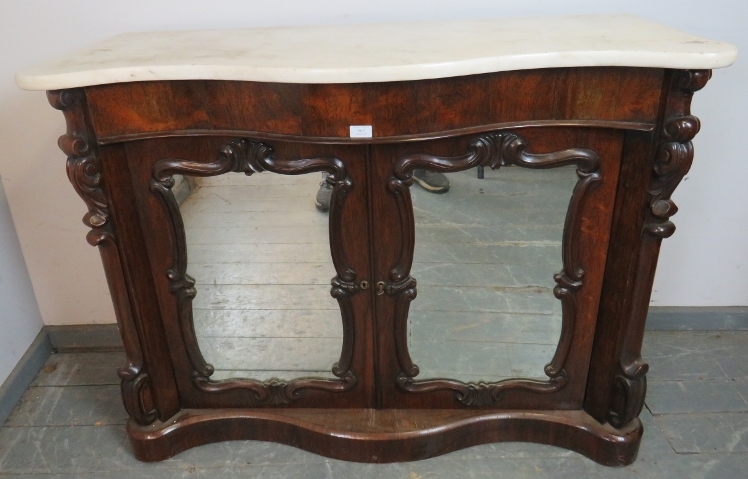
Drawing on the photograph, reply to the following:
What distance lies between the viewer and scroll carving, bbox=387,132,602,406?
109 cm

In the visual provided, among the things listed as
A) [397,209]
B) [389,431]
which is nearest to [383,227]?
[397,209]

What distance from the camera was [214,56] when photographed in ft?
3.43

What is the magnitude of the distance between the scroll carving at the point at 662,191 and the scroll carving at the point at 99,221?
101cm

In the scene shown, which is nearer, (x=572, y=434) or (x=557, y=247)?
(x=557, y=247)

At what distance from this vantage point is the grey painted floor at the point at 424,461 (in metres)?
1.36

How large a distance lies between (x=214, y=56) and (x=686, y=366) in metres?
1.44

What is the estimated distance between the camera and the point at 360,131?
3.41ft

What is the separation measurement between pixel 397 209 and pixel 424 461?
1.99 feet

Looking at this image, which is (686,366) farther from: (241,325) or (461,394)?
(241,325)

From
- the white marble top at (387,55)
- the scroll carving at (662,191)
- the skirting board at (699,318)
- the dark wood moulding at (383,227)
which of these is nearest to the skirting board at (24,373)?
the dark wood moulding at (383,227)

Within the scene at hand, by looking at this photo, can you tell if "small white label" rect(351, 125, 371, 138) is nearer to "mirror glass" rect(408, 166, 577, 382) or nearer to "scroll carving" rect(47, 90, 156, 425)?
"mirror glass" rect(408, 166, 577, 382)

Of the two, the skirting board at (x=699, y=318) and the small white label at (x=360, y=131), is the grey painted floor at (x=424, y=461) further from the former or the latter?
the small white label at (x=360, y=131)

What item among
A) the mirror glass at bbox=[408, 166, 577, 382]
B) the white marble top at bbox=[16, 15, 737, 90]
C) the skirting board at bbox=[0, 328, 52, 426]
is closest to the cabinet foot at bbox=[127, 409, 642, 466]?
the mirror glass at bbox=[408, 166, 577, 382]

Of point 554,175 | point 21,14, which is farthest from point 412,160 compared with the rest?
point 21,14
